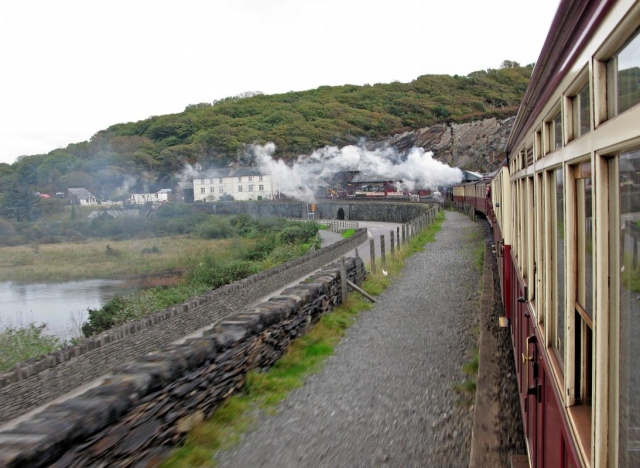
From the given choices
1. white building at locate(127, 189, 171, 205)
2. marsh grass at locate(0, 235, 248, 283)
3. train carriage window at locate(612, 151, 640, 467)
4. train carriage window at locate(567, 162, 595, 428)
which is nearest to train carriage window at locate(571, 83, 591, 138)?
train carriage window at locate(567, 162, 595, 428)

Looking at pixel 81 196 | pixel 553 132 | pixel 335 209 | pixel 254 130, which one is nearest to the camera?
pixel 553 132

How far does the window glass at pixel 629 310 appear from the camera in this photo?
1.29 m

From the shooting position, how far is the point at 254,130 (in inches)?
4195

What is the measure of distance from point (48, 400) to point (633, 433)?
24.3ft

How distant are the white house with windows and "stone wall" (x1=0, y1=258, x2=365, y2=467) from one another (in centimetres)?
6634

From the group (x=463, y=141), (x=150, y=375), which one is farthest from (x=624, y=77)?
(x=463, y=141)

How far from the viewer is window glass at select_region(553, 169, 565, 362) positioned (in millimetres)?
2301

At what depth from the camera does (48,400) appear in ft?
23.7

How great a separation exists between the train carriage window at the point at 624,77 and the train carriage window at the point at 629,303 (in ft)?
0.41

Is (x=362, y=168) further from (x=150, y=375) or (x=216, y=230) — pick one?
(x=150, y=375)

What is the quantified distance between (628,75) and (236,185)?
76.7 meters

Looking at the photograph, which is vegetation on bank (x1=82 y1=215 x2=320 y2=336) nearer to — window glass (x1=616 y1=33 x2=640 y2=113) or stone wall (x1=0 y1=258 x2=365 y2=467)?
stone wall (x1=0 y1=258 x2=365 y2=467)

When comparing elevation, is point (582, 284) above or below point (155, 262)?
above

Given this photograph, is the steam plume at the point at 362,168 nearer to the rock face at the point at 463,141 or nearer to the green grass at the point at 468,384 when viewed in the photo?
the rock face at the point at 463,141
